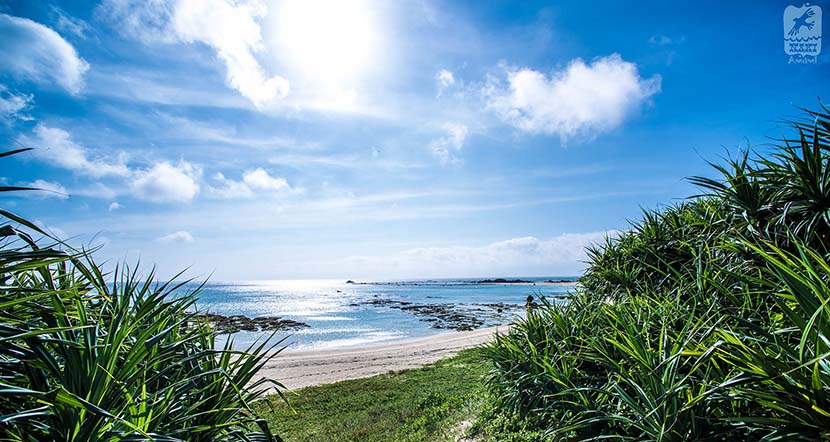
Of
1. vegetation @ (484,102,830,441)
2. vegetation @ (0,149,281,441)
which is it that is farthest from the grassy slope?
vegetation @ (0,149,281,441)

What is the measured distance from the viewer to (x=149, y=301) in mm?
2746

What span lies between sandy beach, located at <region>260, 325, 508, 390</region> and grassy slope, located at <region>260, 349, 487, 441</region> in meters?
3.04

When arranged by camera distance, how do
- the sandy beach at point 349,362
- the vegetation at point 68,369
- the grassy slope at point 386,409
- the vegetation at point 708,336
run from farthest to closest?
the sandy beach at point 349,362, the grassy slope at point 386,409, the vegetation at point 708,336, the vegetation at point 68,369

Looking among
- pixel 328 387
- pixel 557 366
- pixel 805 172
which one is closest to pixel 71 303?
pixel 557 366

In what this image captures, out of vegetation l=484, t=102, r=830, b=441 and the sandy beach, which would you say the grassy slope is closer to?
vegetation l=484, t=102, r=830, b=441

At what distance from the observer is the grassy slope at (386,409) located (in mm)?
6969

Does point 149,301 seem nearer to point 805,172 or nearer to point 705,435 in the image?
point 705,435

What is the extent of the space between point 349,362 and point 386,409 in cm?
1153

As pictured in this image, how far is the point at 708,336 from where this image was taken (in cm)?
337

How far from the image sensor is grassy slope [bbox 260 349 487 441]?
6969 mm

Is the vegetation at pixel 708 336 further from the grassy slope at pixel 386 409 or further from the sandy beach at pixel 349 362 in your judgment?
the sandy beach at pixel 349 362

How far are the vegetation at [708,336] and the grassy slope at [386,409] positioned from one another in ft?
4.13

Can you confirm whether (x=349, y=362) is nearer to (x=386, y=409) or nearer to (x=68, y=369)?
(x=386, y=409)

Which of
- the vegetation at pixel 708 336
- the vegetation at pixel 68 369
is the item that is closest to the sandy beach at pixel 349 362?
the vegetation at pixel 708 336
